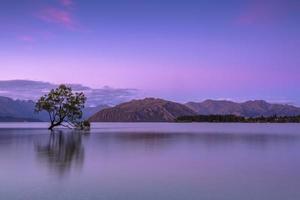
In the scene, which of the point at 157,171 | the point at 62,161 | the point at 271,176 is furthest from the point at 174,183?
the point at 62,161

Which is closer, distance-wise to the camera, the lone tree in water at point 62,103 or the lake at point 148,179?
the lake at point 148,179

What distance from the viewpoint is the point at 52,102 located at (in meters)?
108

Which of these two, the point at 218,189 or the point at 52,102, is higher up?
the point at 52,102

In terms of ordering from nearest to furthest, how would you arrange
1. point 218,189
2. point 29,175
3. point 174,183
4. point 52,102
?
point 218,189 → point 174,183 → point 29,175 → point 52,102

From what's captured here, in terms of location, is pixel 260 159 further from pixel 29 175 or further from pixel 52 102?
pixel 52 102

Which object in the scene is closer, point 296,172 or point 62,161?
point 296,172

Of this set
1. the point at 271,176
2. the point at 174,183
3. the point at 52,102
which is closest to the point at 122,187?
the point at 174,183

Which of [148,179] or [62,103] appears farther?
[62,103]

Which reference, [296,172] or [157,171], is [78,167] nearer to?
[157,171]

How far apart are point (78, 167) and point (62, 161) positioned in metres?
4.43

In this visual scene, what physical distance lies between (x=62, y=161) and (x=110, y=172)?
8226mm

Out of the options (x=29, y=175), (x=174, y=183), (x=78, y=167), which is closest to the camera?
(x=174, y=183)

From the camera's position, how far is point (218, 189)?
23344 mm

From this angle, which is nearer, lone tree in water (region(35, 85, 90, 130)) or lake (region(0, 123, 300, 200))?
lake (region(0, 123, 300, 200))
